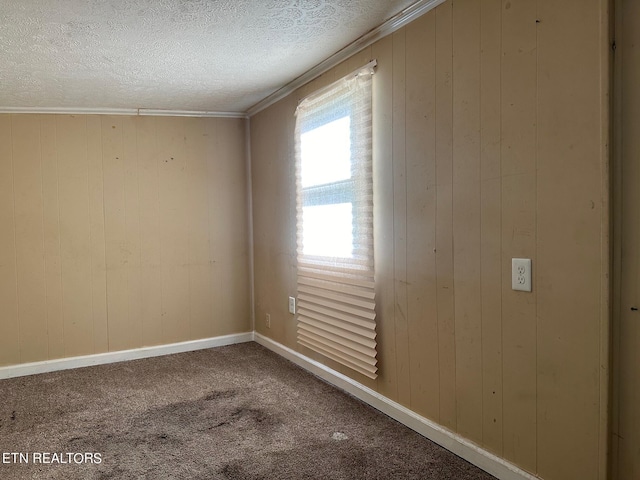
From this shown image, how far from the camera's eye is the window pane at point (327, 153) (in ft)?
9.55

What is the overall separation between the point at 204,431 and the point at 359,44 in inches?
Answer: 90.9

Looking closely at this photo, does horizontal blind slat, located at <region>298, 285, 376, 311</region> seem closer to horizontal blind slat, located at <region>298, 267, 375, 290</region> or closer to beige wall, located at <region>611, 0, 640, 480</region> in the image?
horizontal blind slat, located at <region>298, 267, 375, 290</region>

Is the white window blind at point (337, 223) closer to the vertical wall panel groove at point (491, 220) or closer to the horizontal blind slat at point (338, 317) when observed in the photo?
the horizontal blind slat at point (338, 317)

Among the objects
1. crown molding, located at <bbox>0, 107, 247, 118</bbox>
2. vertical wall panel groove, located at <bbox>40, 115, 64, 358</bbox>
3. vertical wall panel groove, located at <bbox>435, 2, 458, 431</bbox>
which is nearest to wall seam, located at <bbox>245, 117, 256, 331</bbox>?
crown molding, located at <bbox>0, 107, 247, 118</bbox>

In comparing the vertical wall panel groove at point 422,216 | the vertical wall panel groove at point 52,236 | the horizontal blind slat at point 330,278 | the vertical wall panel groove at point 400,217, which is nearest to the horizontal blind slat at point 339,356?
the vertical wall panel groove at point 400,217

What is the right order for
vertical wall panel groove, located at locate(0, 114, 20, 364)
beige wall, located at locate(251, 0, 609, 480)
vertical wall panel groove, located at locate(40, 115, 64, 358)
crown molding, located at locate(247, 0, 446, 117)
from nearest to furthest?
beige wall, located at locate(251, 0, 609, 480)
crown molding, located at locate(247, 0, 446, 117)
vertical wall panel groove, located at locate(0, 114, 20, 364)
vertical wall panel groove, located at locate(40, 115, 64, 358)

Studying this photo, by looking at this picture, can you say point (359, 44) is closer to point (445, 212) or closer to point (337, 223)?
point (337, 223)

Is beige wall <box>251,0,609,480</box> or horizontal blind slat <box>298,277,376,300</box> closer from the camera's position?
beige wall <box>251,0,609,480</box>

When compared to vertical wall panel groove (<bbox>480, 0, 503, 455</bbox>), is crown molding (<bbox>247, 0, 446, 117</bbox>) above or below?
above

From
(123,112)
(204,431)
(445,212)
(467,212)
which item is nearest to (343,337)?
(204,431)

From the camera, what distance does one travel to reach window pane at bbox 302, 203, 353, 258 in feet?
9.57

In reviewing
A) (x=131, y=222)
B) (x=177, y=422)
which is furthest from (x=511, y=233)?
(x=131, y=222)

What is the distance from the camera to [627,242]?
1.55m

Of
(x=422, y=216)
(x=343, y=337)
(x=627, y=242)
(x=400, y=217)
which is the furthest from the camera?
(x=343, y=337)
